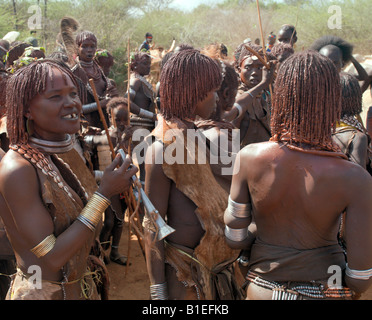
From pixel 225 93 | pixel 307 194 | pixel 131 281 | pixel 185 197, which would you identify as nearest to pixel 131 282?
pixel 131 281

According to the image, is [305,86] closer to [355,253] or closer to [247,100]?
[355,253]

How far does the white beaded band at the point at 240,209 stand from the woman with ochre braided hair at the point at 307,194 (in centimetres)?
7

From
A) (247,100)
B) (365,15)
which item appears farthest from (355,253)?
(365,15)

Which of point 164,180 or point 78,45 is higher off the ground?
point 78,45

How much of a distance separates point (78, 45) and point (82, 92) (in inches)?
54.7

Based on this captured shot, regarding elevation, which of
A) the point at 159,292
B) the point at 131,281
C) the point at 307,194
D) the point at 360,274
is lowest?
the point at 131,281

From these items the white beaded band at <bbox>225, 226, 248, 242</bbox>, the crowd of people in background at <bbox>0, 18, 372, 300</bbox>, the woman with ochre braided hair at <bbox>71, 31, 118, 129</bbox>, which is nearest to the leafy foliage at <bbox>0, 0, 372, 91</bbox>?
the woman with ochre braided hair at <bbox>71, 31, 118, 129</bbox>

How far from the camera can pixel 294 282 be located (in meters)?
1.92

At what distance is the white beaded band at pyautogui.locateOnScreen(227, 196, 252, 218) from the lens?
204cm

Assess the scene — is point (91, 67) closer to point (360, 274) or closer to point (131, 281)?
point (131, 281)

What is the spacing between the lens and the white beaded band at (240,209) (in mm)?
2037

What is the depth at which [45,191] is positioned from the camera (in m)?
1.82

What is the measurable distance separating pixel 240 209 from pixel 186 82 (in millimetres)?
788

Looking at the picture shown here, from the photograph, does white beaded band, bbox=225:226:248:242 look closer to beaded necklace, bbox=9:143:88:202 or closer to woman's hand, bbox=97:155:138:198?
woman's hand, bbox=97:155:138:198
